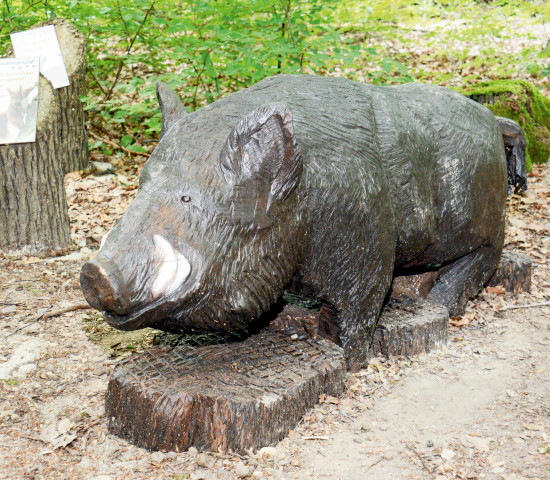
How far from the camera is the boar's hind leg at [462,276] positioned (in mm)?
4188

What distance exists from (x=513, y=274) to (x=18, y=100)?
438 cm

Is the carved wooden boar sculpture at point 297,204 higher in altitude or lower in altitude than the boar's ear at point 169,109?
lower

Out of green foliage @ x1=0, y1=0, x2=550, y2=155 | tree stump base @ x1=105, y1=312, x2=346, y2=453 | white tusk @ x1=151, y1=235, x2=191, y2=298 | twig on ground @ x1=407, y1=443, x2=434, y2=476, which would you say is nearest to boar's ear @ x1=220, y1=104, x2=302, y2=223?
white tusk @ x1=151, y1=235, x2=191, y2=298

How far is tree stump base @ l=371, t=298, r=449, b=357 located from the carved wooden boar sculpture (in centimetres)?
23

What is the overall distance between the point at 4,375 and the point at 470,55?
993cm

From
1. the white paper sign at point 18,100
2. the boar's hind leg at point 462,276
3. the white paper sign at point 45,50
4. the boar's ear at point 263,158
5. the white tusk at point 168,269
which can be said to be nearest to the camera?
the white tusk at point 168,269

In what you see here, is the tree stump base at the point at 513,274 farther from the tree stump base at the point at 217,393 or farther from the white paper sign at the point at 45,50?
the white paper sign at the point at 45,50

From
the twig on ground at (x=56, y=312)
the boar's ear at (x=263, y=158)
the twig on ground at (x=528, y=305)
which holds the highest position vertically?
the boar's ear at (x=263, y=158)

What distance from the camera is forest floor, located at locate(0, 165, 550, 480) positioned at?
2705 millimetres

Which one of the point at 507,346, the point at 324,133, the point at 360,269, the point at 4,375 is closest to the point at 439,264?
the point at 507,346

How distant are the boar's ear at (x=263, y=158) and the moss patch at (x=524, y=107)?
4.93 meters

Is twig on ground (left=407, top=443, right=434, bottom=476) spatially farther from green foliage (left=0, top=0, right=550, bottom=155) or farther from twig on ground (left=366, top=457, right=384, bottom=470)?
green foliage (left=0, top=0, right=550, bottom=155)

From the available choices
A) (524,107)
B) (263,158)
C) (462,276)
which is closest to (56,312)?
(263,158)

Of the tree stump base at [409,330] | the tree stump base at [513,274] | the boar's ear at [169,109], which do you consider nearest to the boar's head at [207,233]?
the boar's ear at [169,109]
